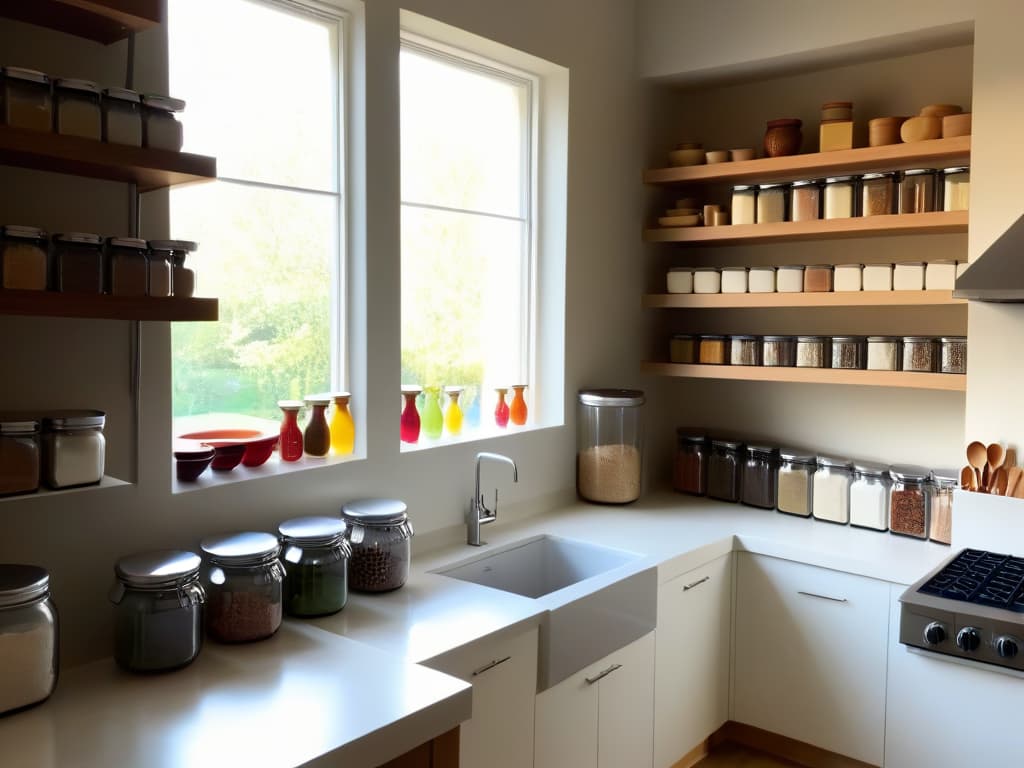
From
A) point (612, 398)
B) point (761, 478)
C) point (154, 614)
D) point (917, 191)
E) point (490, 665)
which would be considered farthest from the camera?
point (761, 478)

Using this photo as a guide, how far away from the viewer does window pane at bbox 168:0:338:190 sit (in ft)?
7.38

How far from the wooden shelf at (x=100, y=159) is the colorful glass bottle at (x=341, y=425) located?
32.6 inches

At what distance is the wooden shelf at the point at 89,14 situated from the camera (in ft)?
5.37

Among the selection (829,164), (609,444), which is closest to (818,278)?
(829,164)

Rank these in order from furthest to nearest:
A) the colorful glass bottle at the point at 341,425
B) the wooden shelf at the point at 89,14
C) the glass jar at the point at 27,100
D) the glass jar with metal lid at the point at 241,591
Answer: the colorful glass bottle at the point at 341,425
the glass jar with metal lid at the point at 241,591
the wooden shelf at the point at 89,14
the glass jar at the point at 27,100

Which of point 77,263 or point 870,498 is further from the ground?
point 77,263

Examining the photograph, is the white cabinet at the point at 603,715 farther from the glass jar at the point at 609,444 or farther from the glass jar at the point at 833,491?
the glass jar at the point at 833,491

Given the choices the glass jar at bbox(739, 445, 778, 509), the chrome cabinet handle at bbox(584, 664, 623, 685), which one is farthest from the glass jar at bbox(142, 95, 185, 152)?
the glass jar at bbox(739, 445, 778, 509)

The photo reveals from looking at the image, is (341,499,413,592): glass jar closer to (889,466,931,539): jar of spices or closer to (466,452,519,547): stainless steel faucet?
(466,452,519,547): stainless steel faucet

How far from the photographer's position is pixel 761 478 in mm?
3473

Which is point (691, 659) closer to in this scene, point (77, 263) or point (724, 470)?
point (724, 470)

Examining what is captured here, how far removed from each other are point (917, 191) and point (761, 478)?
121 cm

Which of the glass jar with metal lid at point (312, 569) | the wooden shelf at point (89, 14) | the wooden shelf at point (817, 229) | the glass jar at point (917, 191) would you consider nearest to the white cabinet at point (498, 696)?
the glass jar with metal lid at point (312, 569)

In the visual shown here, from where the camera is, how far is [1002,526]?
8.82 feet
